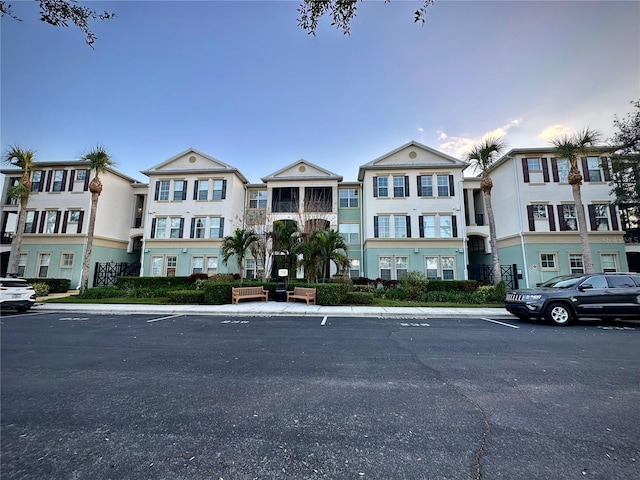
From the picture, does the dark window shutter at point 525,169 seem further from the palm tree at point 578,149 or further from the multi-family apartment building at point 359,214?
the palm tree at point 578,149

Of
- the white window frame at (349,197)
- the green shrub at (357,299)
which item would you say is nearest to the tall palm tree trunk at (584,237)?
the green shrub at (357,299)

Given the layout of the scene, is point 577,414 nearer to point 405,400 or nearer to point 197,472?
point 405,400

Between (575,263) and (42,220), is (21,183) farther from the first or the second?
(575,263)

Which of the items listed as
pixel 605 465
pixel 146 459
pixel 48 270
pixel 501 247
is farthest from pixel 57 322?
pixel 501 247

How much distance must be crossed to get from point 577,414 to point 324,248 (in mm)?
13678

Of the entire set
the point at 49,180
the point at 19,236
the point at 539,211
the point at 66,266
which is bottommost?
the point at 66,266

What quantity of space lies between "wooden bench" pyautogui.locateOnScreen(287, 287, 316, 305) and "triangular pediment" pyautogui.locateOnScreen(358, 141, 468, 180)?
1186cm

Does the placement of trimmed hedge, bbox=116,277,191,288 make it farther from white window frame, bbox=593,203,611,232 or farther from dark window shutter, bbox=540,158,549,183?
white window frame, bbox=593,203,611,232

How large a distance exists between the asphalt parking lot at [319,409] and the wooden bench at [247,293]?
749 cm

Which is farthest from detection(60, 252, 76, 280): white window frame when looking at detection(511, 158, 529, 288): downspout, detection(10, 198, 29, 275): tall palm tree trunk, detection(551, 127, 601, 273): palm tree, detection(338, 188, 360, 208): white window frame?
detection(551, 127, 601, 273): palm tree

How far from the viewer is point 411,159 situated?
892 inches

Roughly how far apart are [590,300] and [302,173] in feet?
63.3

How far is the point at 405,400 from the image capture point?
356 cm

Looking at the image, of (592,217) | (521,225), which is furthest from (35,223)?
(592,217)
